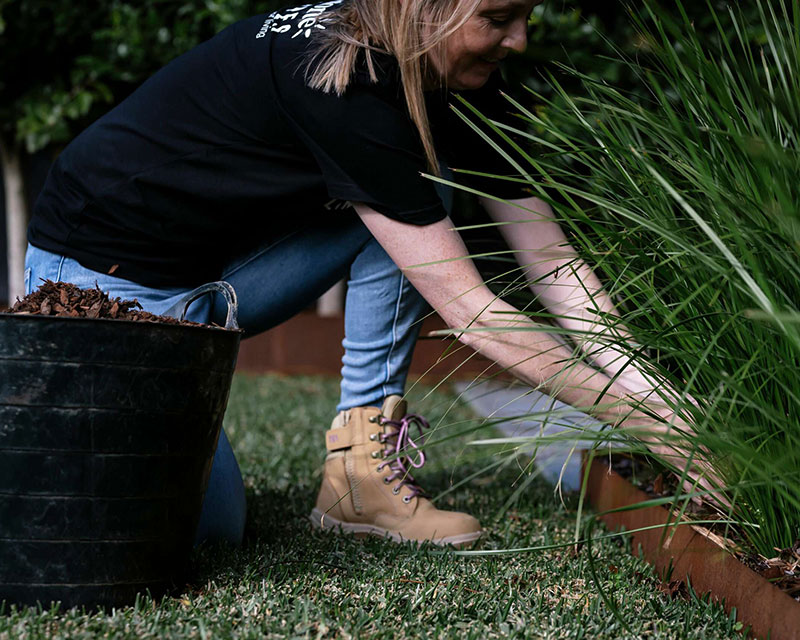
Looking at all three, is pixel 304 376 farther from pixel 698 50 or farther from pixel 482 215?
pixel 698 50

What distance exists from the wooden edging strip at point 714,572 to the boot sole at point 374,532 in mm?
324

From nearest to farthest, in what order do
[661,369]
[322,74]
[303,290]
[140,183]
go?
[661,369] → [322,74] → [140,183] → [303,290]

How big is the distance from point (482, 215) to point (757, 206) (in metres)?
0.95

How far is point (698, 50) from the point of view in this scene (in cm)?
112

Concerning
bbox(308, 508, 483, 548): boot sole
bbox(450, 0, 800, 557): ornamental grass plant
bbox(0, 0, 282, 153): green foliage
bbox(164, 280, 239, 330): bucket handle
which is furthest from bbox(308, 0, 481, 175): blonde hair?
bbox(0, 0, 282, 153): green foliage

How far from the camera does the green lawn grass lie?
3.60ft

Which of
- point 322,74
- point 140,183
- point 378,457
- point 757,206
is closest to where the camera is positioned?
point 757,206

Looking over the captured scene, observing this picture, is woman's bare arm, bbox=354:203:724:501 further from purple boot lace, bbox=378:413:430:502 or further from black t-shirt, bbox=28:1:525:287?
purple boot lace, bbox=378:413:430:502

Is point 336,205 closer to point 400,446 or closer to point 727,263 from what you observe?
point 400,446

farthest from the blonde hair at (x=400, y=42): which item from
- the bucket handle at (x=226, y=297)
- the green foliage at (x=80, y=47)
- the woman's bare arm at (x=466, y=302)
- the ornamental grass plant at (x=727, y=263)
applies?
the green foliage at (x=80, y=47)

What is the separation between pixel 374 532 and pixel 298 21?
1.01 meters

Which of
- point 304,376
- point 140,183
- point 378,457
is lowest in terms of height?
point 304,376

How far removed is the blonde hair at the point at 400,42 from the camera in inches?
53.0

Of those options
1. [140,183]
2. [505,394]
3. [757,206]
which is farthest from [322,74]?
[505,394]
